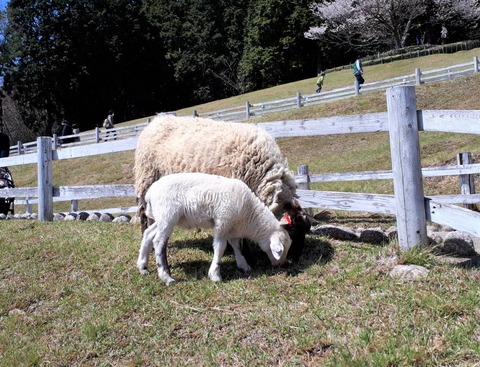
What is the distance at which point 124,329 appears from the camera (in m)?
4.10

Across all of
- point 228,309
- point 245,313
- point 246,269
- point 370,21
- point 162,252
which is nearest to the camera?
point 245,313

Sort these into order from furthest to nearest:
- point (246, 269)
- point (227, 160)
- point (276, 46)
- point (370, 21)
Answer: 1. point (276, 46)
2. point (370, 21)
3. point (227, 160)
4. point (246, 269)

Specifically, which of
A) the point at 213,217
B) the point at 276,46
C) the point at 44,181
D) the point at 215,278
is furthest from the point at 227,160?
the point at 276,46

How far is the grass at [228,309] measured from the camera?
11.0 ft

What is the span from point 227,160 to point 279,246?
134 cm

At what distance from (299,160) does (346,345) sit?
15328mm

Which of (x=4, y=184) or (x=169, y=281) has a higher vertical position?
(x=4, y=184)

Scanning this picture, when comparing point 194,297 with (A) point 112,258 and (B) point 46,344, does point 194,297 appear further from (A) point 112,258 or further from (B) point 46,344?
(A) point 112,258

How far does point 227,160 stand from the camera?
19.2 feet

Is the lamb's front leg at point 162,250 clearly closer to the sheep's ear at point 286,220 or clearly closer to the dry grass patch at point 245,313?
the dry grass patch at point 245,313

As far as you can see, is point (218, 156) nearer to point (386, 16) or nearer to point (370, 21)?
point (386, 16)

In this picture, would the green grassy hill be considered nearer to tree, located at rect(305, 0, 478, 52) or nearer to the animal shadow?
the animal shadow

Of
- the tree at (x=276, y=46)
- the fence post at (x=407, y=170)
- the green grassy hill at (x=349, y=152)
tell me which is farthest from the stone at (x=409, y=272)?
the tree at (x=276, y=46)

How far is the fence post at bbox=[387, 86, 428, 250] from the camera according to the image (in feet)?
15.3
